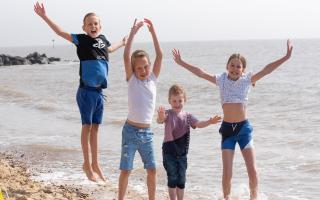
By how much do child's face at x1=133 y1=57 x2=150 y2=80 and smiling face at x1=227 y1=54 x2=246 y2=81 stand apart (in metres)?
1.09

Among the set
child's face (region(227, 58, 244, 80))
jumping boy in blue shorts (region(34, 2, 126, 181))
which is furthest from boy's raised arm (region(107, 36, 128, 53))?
child's face (region(227, 58, 244, 80))

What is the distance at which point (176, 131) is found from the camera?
6008mm

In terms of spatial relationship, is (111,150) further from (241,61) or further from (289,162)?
(241,61)

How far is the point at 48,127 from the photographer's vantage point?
1515 centimetres

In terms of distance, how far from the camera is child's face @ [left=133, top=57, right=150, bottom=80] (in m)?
5.72

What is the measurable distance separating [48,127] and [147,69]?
9.98 m

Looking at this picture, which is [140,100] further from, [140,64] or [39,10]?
[39,10]

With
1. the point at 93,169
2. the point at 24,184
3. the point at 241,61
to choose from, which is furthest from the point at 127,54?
the point at 24,184

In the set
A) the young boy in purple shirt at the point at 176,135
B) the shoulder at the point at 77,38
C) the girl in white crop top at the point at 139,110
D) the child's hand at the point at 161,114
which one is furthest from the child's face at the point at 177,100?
the shoulder at the point at 77,38

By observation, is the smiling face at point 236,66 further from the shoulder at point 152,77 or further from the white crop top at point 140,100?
the white crop top at point 140,100

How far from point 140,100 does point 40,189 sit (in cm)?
225

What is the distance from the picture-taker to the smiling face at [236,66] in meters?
6.20

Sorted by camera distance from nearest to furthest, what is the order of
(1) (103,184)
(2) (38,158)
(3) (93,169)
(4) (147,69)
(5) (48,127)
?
(4) (147,69), (3) (93,169), (1) (103,184), (2) (38,158), (5) (48,127)

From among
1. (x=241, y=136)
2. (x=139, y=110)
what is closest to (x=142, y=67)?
(x=139, y=110)
